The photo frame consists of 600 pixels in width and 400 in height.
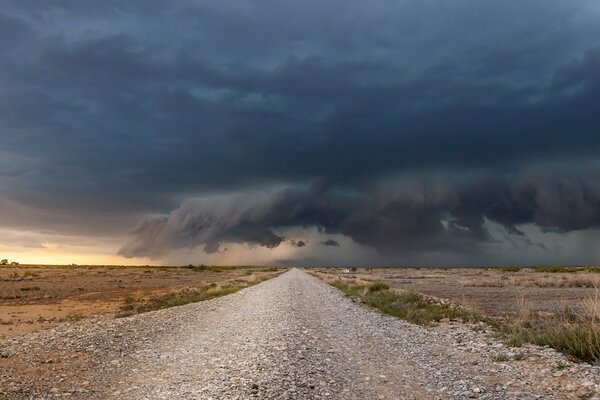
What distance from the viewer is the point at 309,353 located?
16.1 meters

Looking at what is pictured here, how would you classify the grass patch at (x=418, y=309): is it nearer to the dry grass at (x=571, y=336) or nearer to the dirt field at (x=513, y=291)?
the dirt field at (x=513, y=291)

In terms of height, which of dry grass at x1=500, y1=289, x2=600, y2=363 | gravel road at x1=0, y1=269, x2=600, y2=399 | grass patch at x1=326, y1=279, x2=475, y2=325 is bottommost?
gravel road at x1=0, y1=269, x2=600, y2=399

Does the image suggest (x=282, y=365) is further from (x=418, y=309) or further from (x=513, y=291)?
(x=513, y=291)

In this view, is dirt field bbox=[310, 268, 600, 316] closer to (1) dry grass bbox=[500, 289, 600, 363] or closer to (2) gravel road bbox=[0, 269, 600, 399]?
(1) dry grass bbox=[500, 289, 600, 363]

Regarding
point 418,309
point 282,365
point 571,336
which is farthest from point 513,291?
point 282,365

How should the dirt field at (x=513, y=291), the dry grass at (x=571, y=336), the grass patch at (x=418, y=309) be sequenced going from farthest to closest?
the dirt field at (x=513, y=291)
the grass patch at (x=418, y=309)
the dry grass at (x=571, y=336)

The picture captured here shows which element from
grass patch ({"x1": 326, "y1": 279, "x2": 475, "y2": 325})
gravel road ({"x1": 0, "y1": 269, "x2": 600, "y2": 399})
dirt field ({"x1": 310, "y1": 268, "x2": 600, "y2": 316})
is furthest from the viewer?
dirt field ({"x1": 310, "y1": 268, "x2": 600, "y2": 316})

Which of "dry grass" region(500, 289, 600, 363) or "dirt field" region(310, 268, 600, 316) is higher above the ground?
"dry grass" region(500, 289, 600, 363)

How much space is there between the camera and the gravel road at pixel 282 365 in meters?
11.5

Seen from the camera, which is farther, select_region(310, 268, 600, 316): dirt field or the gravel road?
select_region(310, 268, 600, 316): dirt field

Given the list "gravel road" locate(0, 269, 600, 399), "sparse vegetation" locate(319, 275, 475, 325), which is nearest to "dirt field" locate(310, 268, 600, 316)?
"sparse vegetation" locate(319, 275, 475, 325)

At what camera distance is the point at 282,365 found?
45.8ft

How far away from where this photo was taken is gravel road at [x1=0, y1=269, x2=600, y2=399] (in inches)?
454

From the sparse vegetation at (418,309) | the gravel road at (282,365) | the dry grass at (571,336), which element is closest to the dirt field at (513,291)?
the dry grass at (571,336)
